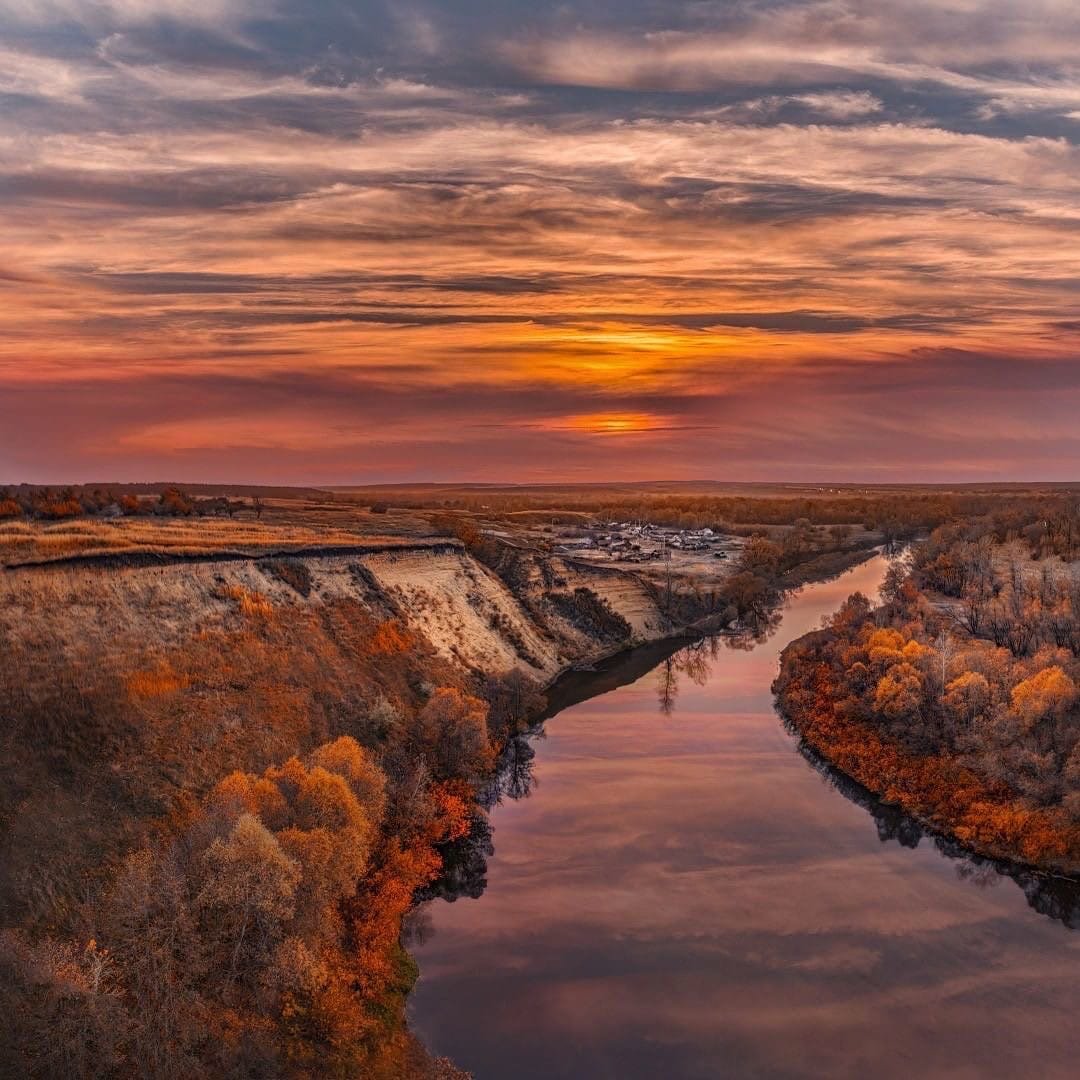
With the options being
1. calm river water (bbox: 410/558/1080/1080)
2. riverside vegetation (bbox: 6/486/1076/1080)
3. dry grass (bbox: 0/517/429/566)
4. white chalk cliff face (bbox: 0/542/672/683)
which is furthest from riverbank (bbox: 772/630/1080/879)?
dry grass (bbox: 0/517/429/566)

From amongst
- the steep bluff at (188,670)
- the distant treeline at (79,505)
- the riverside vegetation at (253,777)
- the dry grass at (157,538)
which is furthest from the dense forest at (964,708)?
the distant treeline at (79,505)

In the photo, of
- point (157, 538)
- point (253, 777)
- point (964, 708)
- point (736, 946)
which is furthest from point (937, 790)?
point (157, 538)

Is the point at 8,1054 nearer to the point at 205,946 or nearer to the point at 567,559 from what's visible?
the point at 205,946

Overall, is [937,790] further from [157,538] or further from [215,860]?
[157,538]

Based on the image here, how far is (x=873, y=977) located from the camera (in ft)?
103

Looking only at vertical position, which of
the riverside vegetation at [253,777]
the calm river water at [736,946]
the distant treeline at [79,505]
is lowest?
the calm river water at [736,946]

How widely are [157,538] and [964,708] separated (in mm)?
47359

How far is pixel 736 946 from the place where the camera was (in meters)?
33.2

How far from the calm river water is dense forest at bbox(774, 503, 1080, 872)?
8.06ft

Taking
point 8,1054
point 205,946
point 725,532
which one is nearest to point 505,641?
point 205,946

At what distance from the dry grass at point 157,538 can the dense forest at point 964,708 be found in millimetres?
36300

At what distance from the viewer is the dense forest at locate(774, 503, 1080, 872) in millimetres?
40969

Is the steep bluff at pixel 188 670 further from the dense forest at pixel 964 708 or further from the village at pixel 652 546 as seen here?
the village at pixel 652 546

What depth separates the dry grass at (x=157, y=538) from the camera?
5081 cm
